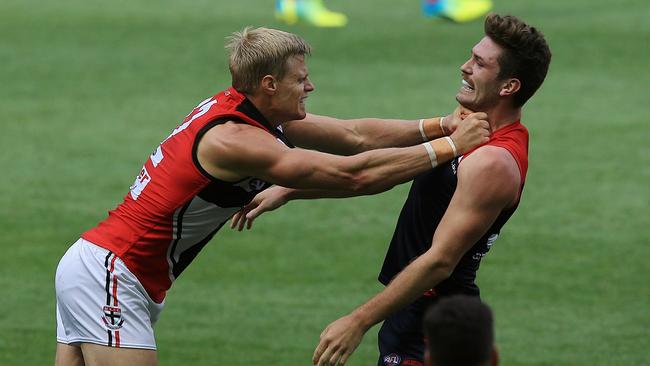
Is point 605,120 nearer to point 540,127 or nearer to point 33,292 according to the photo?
point 540,127

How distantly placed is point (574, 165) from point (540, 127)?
1628 mm

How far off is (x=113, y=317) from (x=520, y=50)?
2.37 m

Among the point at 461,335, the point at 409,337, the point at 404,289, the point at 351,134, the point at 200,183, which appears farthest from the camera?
the point at 351,134

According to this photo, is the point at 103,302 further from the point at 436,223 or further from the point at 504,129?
the point at 504,129

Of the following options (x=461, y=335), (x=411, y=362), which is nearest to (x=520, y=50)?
(x=411, y=362)

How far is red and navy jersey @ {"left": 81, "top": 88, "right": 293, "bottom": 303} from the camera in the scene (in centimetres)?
632

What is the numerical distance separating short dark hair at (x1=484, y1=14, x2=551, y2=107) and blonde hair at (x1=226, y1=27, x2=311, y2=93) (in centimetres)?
98

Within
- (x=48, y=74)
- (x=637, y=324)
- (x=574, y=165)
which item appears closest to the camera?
(x=637, y=324)

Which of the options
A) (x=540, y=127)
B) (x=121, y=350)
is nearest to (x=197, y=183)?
(x=121, y=350)

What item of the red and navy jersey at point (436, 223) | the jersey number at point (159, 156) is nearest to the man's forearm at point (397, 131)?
the red and navy jersey at point (436, 223)

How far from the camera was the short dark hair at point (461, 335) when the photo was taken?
13.0 feet

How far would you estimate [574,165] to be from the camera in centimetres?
1470

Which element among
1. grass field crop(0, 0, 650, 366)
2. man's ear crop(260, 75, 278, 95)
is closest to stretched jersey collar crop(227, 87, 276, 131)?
man's ear crop(260, 75, 278, 95)

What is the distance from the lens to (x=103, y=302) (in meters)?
6.45
